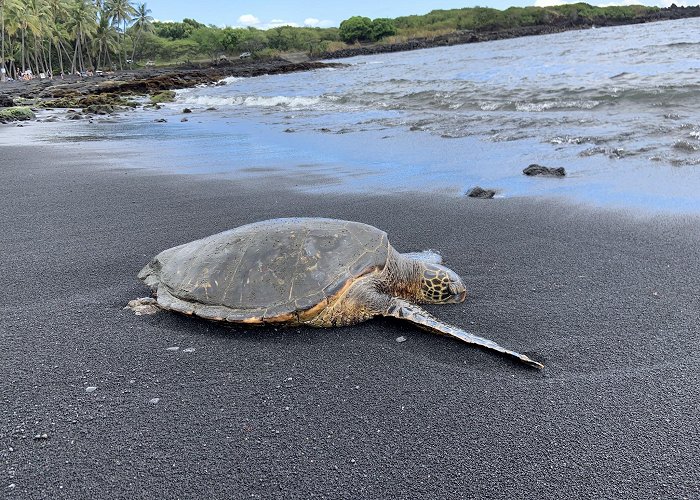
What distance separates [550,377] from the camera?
252 centimetres

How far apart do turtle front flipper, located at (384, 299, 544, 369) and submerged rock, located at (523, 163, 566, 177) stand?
167 inches

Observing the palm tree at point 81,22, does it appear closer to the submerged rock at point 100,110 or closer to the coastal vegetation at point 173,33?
the coastal vegetation at point 173,33

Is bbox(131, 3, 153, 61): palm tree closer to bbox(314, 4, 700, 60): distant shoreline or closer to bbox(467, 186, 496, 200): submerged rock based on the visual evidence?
bbox(314, 4, 700, 60): distant shoreline

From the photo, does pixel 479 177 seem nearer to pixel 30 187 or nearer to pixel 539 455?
pixel 539 455

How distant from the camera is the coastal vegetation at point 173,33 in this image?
233 ft

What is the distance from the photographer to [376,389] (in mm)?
2500

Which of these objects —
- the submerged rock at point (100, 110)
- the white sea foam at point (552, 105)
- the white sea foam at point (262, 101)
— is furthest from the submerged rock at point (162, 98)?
the white sea foam at point (552, 105)

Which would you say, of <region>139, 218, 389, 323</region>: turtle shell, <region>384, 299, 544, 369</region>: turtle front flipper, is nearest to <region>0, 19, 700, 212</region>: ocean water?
<region>139, 218, 389, 323</region>: turtle shell

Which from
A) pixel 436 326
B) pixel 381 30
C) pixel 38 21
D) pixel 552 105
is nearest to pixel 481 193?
pixel 436 326

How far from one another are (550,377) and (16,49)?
92.3 metres

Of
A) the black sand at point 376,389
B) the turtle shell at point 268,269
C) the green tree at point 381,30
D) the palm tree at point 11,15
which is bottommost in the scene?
the black sand at point 376,389

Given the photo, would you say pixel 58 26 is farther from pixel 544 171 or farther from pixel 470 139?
pixel 544 171

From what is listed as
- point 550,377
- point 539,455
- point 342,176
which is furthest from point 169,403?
point 342,176

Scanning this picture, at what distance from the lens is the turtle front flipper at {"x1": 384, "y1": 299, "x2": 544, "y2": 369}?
8.67 feet
